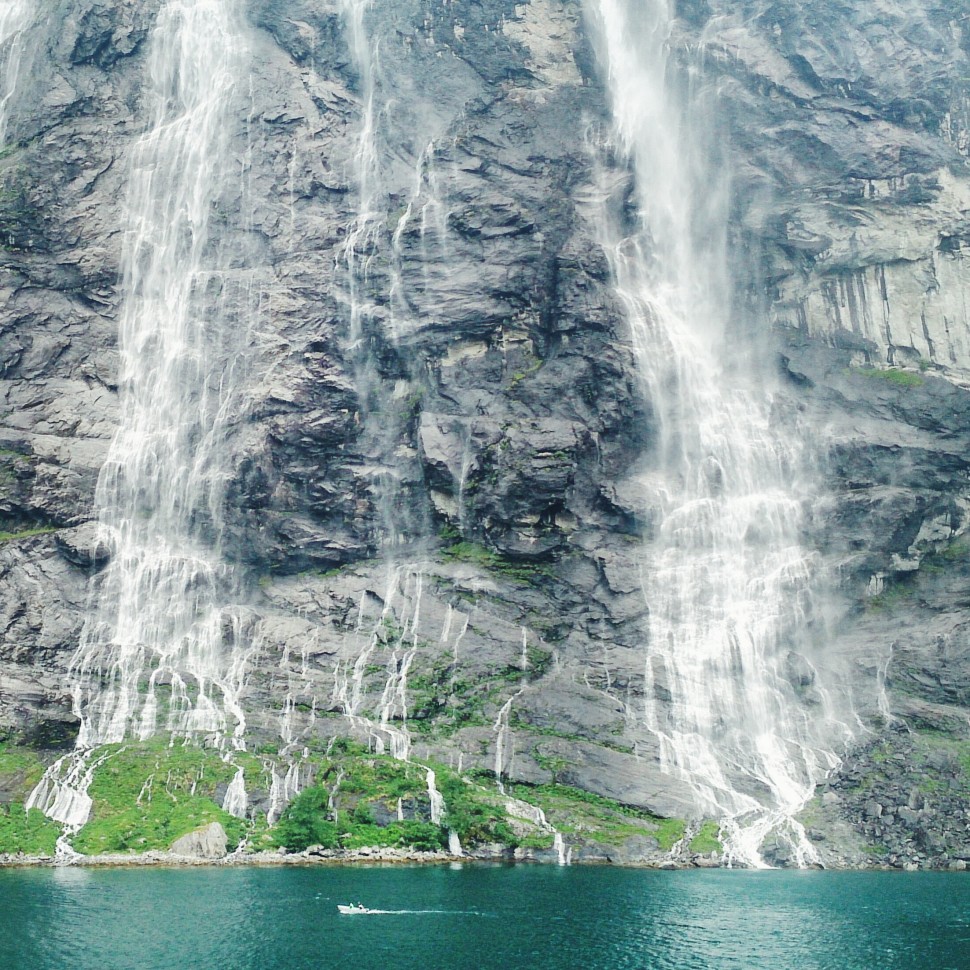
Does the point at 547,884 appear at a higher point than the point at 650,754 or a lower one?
lower

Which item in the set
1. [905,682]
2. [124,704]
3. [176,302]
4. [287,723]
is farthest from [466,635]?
[176,302]

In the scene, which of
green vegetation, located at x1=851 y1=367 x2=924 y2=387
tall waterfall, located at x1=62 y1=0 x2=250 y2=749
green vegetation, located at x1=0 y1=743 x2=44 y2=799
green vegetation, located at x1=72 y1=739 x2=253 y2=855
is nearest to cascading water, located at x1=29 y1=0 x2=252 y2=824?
tall waterfall, located at x1=62 y1=0 x2=250 y2=749

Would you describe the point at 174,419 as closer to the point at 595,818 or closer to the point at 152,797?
the point at 152,797

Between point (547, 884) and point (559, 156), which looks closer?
point (547, 884)

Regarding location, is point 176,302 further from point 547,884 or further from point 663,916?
point 663,916

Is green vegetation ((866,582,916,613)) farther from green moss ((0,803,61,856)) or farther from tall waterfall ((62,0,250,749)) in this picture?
green moss ((0,803,61,856))

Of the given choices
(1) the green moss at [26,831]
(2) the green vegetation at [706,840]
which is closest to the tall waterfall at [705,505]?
(2) the green vegetation at [706,840]

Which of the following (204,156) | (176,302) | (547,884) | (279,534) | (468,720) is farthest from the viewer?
(204,156)
